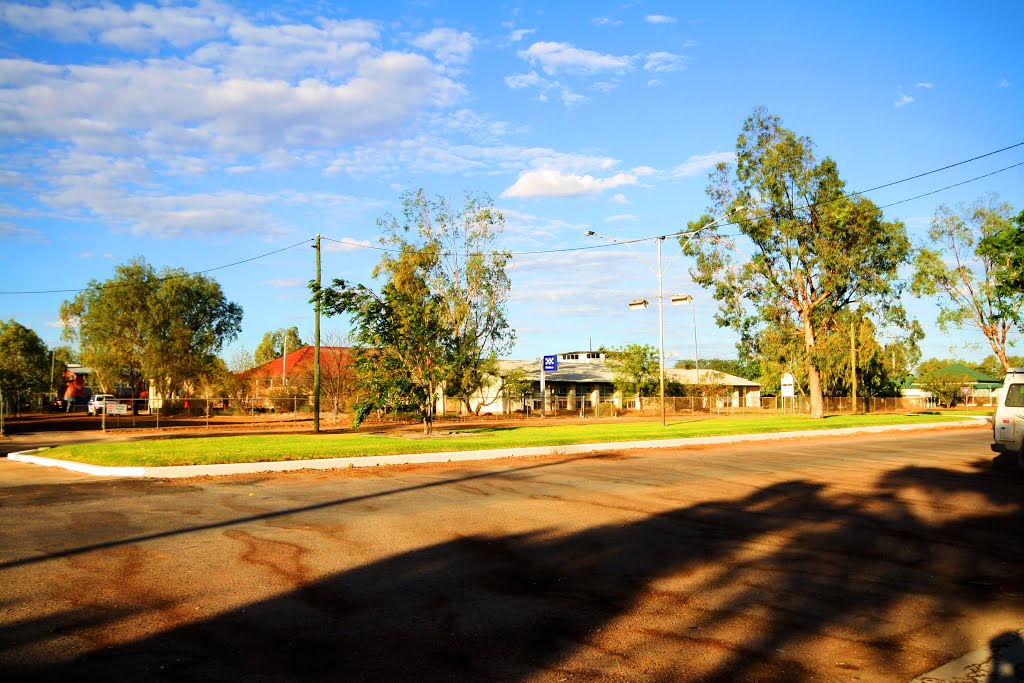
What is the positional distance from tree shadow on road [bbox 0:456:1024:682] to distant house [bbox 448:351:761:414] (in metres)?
43.6

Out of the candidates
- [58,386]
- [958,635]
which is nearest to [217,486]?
[958,635]

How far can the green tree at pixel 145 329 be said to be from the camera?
203ft

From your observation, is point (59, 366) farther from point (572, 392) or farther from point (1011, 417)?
point (1011, 417)

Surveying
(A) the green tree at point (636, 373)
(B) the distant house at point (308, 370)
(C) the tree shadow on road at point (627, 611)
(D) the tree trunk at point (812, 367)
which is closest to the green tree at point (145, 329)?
(B) the distant house at point (308, 370)

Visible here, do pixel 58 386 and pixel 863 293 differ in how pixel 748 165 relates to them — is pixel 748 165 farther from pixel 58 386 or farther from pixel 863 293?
pixel 58 386

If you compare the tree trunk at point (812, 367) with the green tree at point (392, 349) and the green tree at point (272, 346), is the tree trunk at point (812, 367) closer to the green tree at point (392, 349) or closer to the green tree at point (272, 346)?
the green tree at point (392, 349)

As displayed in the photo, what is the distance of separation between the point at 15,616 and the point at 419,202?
47452 millimetres

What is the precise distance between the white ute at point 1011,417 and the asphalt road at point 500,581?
440 centimetres

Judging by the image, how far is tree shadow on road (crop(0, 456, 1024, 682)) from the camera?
5.23 metres

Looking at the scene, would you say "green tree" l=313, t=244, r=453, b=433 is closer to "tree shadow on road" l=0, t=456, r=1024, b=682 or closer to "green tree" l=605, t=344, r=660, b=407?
"tree shadow on road" l=0, t=456, r=1024, b=682

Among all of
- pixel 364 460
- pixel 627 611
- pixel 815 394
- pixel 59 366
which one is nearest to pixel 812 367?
pixel 815 394

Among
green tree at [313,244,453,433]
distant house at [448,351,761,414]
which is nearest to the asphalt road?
green tree at [313,244,453,433]

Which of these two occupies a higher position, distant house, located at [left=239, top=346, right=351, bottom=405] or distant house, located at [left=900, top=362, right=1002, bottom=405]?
distant house, located at [left=239, top=346, right=351, bottom=405]

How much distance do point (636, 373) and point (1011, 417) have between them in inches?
1897
